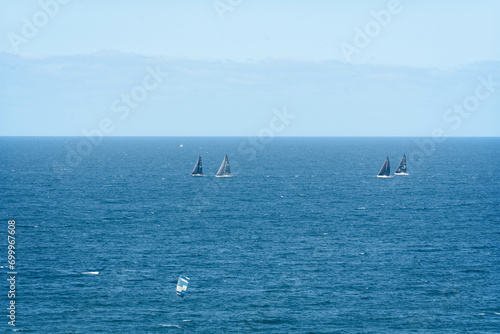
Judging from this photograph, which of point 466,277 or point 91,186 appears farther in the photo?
point 91,186

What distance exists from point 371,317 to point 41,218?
2781 inches

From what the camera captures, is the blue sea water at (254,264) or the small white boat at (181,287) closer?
the blue sea water at (254,264)

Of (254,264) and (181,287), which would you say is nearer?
(181,287)

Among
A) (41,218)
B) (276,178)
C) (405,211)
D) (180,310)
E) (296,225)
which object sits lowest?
(180,310)

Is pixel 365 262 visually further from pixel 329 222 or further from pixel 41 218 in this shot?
pixel 41 218

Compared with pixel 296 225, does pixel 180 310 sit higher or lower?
lower

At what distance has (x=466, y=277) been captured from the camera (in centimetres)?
7306

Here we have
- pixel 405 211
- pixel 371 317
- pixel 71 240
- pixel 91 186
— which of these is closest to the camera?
pixel 371 317

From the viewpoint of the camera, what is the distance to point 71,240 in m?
90.4

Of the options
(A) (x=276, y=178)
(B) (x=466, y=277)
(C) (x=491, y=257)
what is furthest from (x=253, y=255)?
(A) (x=276, y=178)

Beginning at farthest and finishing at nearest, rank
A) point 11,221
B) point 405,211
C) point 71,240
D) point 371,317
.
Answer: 1. point 405,211
2. point 11,221
3. point 71,240
4. point 371,317

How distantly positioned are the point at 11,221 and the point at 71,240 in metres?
18.8

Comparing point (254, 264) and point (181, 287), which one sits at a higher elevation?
point (254, 264)

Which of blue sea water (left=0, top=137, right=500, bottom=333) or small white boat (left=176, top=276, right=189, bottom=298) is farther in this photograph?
small white boat (left=176, top=276, right=189, bottom=298)
